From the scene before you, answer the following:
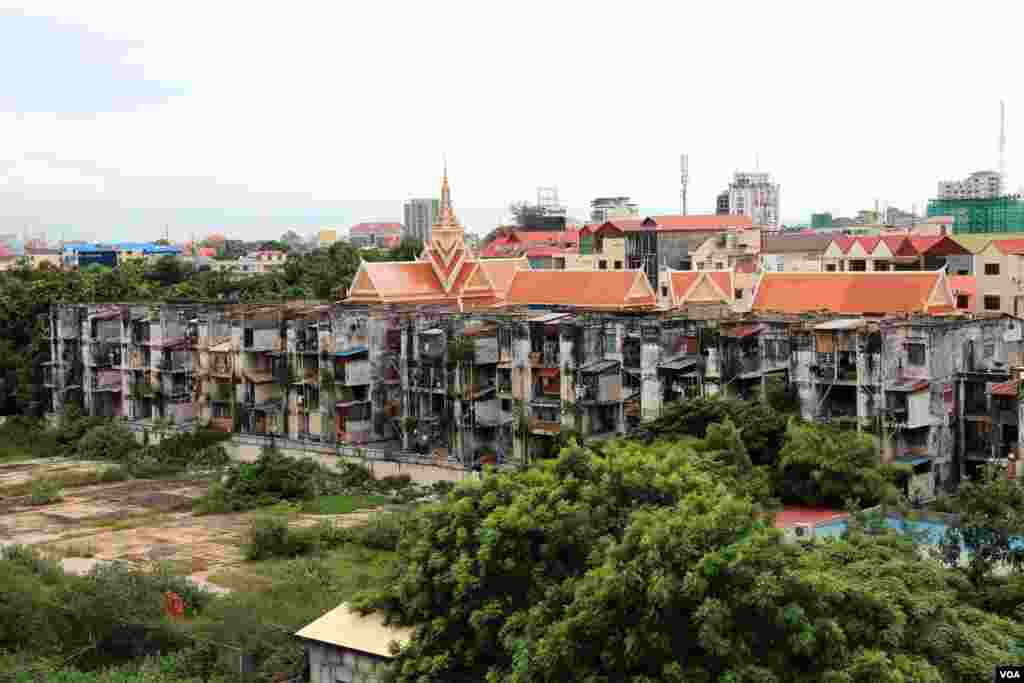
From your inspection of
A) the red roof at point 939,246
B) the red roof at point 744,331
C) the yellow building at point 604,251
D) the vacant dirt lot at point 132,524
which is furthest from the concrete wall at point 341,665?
the yellow building at point 604,251

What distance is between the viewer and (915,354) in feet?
128

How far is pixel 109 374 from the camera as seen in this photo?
6019 cm

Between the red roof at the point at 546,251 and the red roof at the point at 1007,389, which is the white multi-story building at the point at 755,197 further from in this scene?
the red roof at the point at 1007,389

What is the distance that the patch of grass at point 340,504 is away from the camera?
44.0 meters

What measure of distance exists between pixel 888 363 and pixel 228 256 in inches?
5503

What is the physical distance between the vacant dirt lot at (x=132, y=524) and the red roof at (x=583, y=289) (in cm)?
1862

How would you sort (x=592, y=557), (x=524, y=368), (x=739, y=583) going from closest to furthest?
(x=739, y=583)
(x=592, y=557)
(x=524, y=368)

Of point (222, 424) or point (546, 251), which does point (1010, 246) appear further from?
point (546, 251)

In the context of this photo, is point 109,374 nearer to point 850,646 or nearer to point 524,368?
point 524,368

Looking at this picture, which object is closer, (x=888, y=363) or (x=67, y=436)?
(x=888, y=363)

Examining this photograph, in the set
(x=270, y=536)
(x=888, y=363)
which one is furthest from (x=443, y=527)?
(x=888, y=363)

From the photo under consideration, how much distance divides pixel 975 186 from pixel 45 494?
115743 millimetres

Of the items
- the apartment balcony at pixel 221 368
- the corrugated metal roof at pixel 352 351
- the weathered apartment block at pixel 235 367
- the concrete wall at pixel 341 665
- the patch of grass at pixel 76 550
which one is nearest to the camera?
the concrete wall at pixel 341 665

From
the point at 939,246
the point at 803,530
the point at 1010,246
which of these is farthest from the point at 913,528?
the point at 939,246
